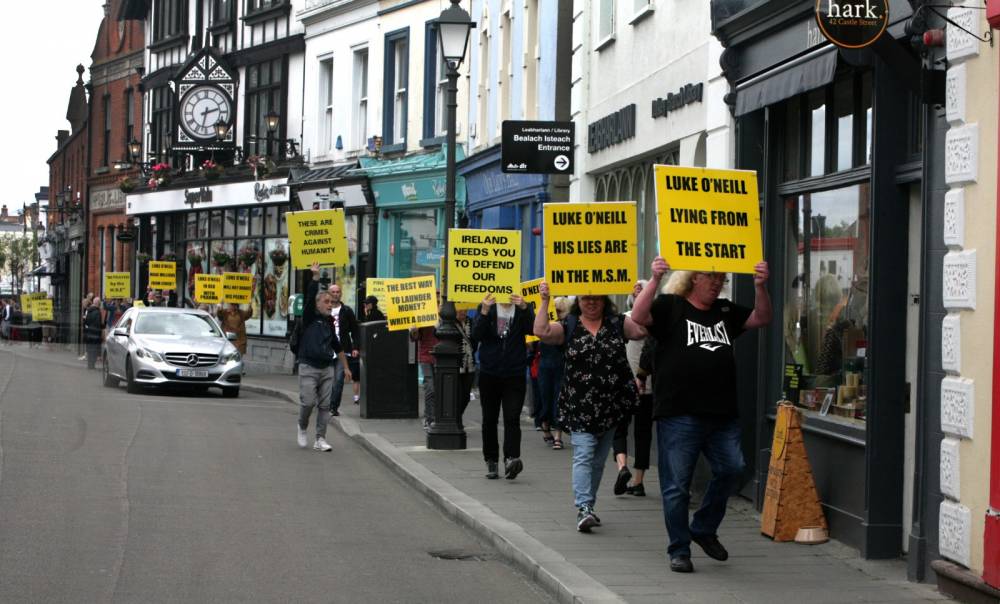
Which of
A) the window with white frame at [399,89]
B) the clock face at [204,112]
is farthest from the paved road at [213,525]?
the clock face at [204,112]

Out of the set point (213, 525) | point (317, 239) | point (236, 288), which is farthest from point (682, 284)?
point (236, 288)

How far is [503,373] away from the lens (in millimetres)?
13594

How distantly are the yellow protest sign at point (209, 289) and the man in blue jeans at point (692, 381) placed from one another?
2191 centimetres

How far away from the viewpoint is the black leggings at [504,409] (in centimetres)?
1347

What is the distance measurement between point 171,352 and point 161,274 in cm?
1126

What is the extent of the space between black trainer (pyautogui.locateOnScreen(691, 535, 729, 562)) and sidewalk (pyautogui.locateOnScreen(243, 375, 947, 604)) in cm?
7

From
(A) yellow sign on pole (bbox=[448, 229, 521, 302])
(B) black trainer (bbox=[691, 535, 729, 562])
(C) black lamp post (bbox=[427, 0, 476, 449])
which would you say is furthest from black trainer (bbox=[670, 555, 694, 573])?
(C) black lamp post (bbox=[427, 0, 476, 449])

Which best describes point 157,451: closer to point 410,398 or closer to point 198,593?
point 410,398

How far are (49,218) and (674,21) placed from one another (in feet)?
194

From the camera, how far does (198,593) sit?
808cm

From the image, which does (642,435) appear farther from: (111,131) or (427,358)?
(111,131)

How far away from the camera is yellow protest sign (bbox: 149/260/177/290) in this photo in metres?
35.4

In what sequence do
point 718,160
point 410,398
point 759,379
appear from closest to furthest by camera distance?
point 759,379 < point 718,160 < point 410,398

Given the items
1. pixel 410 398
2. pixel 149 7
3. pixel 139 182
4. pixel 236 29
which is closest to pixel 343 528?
pixel 410 398
